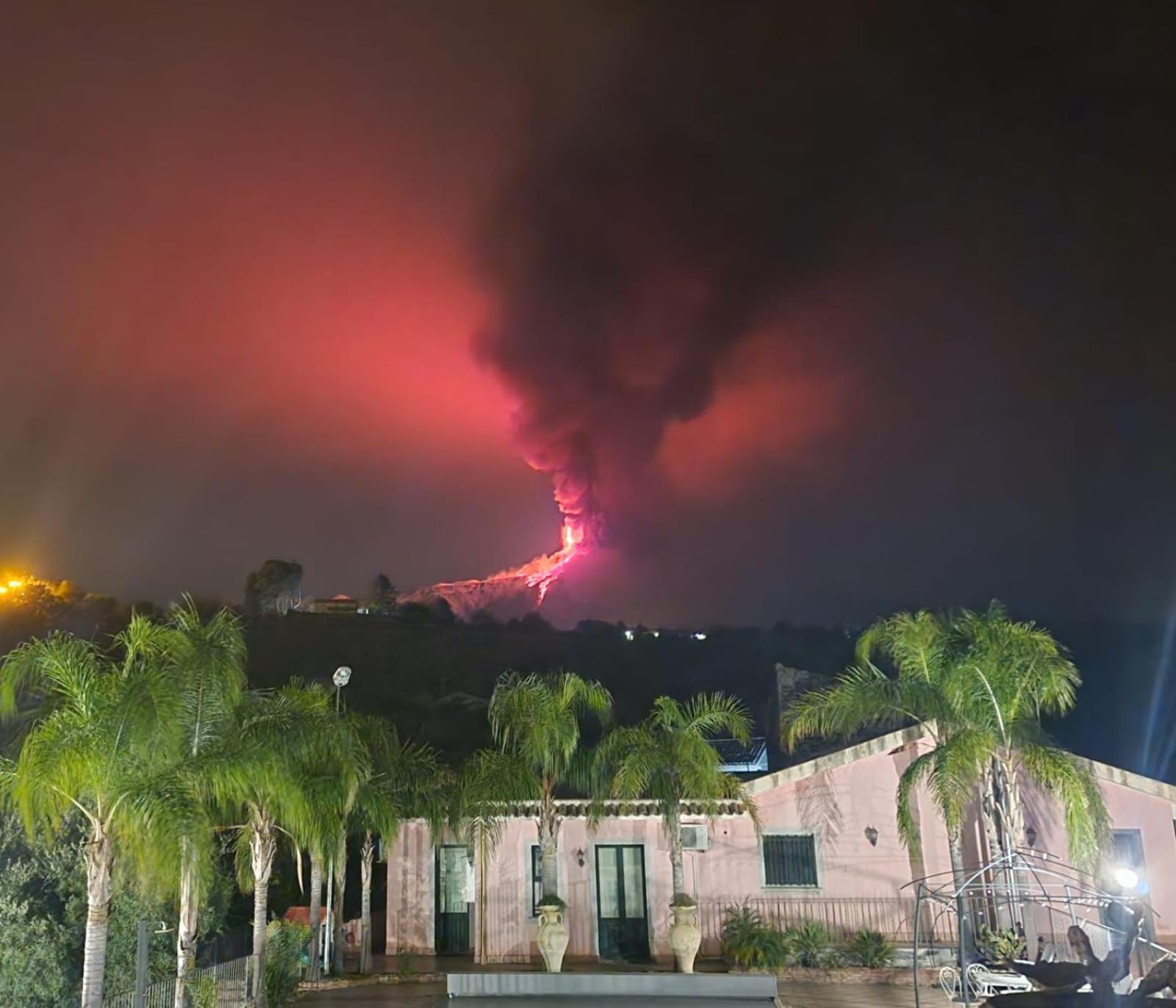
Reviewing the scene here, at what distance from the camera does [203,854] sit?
10508mm

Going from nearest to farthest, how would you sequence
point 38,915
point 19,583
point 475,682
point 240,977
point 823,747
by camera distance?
point 38,915
point 240,977
point 823,747
point 19,583
point 475,682

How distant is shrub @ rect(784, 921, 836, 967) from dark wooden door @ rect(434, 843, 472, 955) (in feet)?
24.0

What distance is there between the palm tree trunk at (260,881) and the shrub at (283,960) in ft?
1.85

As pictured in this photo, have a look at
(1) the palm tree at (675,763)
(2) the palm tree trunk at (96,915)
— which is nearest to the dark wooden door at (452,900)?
(1) the palm tree at (675,763)

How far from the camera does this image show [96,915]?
10070mm

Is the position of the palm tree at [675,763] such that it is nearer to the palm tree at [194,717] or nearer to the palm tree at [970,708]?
the palm tree at [970,708]

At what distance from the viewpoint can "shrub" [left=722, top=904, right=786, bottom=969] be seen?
18.5 m

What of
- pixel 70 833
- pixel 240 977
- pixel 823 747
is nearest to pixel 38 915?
pixel 70 833

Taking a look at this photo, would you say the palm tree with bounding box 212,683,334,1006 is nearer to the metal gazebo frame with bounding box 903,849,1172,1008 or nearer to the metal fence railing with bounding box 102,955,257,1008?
the metal fence railing with bounding box 102,955,257,1008

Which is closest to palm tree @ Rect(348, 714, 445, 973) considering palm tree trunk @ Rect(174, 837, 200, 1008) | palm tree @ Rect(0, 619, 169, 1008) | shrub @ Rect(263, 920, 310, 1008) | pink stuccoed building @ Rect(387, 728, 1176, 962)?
pink stuccoed building @ Rect(387, 728, 1176, 962)

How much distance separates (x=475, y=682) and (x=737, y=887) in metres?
49.1

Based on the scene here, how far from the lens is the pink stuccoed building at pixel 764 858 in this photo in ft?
66.7

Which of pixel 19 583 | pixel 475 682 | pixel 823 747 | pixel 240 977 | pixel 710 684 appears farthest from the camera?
pixel 475 682

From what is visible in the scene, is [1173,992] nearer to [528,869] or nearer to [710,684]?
[528,869]
